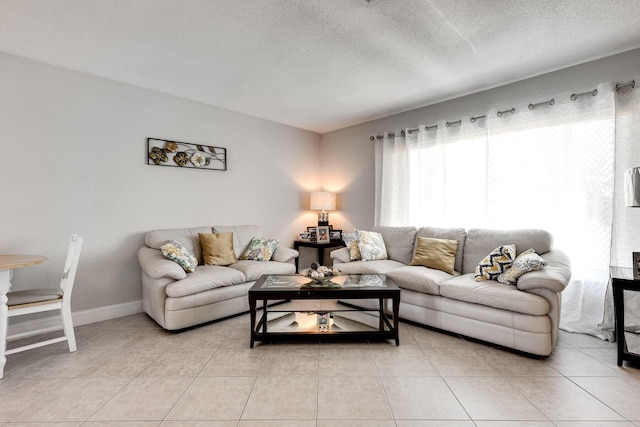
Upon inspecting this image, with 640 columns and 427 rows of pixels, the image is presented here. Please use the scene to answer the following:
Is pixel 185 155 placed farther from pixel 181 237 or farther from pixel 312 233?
pixel 312 233

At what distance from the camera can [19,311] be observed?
2.17 metres

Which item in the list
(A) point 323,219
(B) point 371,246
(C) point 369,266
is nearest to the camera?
(C) point 369,266

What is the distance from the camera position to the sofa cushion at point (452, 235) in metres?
3.31

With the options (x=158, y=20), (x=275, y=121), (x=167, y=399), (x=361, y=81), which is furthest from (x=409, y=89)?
(x=167, y=399)

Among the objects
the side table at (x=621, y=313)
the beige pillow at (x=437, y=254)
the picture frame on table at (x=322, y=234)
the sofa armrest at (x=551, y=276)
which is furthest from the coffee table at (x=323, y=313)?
the picture frame on table at (x=322, y=234)

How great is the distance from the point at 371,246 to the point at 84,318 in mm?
3198

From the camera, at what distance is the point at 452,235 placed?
3.45 meters

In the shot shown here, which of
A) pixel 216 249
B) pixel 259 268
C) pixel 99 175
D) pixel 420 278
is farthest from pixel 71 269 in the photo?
pixel 420 278

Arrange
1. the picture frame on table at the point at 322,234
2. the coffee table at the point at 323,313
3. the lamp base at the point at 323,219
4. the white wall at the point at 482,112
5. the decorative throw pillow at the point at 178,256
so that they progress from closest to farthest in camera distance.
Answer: the coffee table at the point at 323,313 < the white wall at the point at 482,112 < the decorative throw pillow at the point at 178,256 < the picture frame on table at the point at 322,234 < the lamp base at the point at 323,219

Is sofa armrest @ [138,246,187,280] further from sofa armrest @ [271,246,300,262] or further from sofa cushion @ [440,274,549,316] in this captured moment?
sofa cushion @ [440,274,549,316]

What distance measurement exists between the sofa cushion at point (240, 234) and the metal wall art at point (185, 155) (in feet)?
2.69

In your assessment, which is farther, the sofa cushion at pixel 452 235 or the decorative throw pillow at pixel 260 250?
the decorative throw pillow at pixel 260 250

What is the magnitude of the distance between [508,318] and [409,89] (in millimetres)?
2582

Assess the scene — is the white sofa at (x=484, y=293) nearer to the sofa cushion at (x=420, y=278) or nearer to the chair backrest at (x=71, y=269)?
the sofa cushion at (x=420, y=278)
